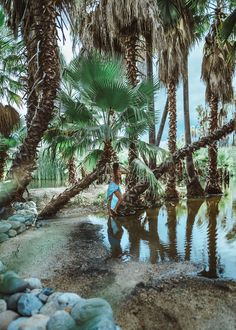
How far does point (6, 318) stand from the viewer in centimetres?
348

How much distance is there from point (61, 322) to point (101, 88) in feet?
19.1

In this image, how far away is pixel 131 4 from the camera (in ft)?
33.6

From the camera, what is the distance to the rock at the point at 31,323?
312 cm

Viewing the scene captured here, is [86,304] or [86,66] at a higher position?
[86,66]

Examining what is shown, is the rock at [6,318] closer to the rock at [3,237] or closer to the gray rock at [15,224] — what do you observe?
the rock at [3,237]

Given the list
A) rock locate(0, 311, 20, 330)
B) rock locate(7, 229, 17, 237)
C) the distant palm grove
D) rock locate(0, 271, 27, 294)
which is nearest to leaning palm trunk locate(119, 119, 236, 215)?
the distant palm grove

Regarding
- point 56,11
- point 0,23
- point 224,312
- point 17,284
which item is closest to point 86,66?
point 56,11

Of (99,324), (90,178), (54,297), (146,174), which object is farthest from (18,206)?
(99,324)

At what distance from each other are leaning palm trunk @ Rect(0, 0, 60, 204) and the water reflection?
2.23m

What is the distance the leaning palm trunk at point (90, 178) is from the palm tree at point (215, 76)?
772 centimetres

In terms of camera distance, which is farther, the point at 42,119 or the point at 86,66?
the point at 86,66

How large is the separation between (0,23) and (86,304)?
18.8 ft

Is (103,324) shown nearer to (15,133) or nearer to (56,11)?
(56,11)

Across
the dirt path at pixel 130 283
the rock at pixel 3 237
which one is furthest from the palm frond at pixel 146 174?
the rock at pixel 3 237
